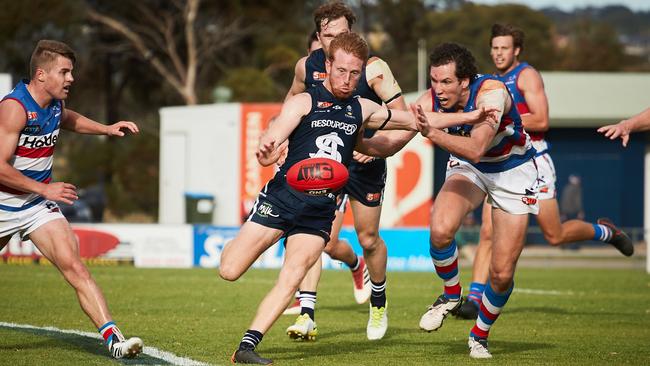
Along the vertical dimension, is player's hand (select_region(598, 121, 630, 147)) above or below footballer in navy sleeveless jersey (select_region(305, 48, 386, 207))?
above

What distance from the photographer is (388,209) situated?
28234mm

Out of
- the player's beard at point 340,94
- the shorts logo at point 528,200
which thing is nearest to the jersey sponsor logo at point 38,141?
the player's beard at point 340,94

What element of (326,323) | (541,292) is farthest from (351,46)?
(541,292)

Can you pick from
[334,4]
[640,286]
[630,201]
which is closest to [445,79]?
[334,4]

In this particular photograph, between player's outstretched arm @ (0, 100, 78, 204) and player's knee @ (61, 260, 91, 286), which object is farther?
player's knee @ (61, 260, 91, 286)

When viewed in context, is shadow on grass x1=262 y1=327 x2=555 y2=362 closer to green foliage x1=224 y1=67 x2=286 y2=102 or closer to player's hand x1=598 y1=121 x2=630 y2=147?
player's hand x1=598 y1=121 x2=630 y2=147

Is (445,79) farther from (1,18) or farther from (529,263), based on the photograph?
(1,18)

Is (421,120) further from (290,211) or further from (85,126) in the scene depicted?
(85,126)

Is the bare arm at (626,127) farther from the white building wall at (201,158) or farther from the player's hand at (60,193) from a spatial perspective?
the white building wall at (201,158)

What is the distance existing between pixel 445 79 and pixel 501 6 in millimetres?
71331

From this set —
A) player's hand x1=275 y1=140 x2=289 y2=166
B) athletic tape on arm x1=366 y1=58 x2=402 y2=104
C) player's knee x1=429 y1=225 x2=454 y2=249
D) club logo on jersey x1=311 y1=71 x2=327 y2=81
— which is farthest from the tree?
player's hand x1=275 y1=140 x2=289 y2=166

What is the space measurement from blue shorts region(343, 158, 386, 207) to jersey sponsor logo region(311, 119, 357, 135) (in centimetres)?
190

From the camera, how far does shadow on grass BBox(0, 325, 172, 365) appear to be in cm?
792

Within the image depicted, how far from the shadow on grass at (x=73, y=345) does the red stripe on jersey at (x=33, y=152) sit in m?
1.59
